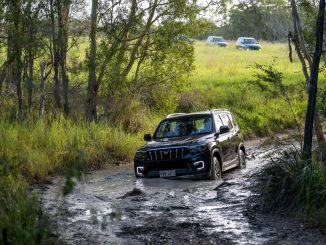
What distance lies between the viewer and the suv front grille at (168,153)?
499 inches

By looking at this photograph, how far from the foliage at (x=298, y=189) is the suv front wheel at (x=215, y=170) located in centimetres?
273

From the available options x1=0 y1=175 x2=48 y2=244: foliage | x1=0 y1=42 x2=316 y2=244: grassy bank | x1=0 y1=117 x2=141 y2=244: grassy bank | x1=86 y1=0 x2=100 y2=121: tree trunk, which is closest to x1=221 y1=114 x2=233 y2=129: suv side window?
x1=0 y1=42 x2=316 y2=244: grassy bank

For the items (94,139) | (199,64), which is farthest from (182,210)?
(199,64)

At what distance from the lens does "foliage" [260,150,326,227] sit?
8836 millimetres

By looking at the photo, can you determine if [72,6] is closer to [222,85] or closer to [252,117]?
[252,117]

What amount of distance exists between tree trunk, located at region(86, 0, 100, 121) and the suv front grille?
713cm

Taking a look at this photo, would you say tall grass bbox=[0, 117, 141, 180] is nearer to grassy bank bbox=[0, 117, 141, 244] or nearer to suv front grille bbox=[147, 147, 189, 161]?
grassy bank bbox=[0, 117, 141, 244]

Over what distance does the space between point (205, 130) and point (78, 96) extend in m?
Answer: 8.03

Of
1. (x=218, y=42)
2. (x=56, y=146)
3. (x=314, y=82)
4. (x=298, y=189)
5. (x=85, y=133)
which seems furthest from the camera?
(x=218, y=42)

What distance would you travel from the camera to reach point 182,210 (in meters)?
9.96

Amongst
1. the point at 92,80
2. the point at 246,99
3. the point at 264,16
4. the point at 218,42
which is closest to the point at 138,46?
the point at 92,80

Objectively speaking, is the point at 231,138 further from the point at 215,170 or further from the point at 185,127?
the point at 215,170

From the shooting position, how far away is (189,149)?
498 inches

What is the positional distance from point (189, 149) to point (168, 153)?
1.55 ft
